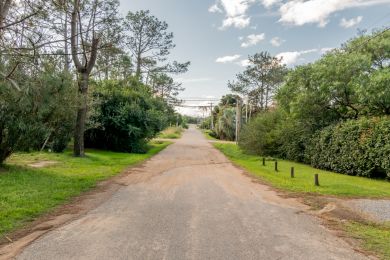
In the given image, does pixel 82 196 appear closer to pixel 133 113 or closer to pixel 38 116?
pixel 38 116

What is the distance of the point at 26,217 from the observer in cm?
733

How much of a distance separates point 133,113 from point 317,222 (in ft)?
66.3

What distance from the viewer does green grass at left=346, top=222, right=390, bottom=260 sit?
19.3 ft

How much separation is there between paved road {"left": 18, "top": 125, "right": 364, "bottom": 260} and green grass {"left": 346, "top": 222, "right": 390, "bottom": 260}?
440 millimetres

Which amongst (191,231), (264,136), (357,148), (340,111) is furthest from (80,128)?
(340,111)

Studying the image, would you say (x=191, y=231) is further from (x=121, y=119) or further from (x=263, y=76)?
(x=263, y=76)

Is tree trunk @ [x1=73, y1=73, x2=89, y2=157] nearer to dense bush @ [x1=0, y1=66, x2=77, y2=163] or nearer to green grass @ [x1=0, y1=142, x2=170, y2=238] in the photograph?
green grass @ [x1=0, y1=142, x2=170, y2=238]

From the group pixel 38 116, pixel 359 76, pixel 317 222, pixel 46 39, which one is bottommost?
pixel 317 222

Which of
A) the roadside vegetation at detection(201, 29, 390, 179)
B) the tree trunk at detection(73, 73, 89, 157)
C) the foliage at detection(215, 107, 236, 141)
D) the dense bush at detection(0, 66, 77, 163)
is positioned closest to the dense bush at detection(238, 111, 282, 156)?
the roadside vegetation at detection(201, 29, 390, 179)

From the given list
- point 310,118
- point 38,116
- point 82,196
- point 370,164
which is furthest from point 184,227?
point 310,118

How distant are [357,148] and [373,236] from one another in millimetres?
12315

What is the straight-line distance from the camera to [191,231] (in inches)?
255

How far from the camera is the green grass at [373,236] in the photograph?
5.87m

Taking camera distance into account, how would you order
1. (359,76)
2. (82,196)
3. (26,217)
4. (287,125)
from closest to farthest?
(26,217) → (82,196) → (359,76) → (287,125)
